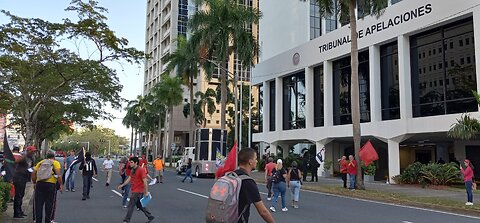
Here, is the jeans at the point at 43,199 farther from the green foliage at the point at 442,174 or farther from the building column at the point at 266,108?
the building column at the point at 266,108

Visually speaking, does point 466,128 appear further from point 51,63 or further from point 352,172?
point 51,63

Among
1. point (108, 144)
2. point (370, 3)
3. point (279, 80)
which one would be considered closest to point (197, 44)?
point (279, 80)

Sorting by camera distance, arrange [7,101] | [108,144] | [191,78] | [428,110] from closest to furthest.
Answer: [428,110] → [7,101] → [191,78] → [108,144]

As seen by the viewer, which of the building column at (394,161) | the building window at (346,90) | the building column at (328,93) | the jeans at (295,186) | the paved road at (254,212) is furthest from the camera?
the building column at (328,93)

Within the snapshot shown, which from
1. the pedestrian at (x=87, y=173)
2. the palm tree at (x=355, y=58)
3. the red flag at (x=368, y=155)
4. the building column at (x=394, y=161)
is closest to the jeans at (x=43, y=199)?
the pedestrian at (x=87, y=173)

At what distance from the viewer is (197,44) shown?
35.5 meters

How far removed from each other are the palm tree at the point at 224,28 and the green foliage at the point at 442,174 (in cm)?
1634

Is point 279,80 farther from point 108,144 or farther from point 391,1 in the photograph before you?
point 108,144

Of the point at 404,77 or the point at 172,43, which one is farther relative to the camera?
the point at 172,43

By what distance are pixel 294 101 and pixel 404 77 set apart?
1409cm

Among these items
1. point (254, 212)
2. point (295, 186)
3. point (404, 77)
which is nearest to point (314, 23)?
point (404, 77)

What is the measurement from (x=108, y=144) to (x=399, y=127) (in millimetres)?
134890

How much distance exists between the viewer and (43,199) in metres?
8.62

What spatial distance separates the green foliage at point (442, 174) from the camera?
70.1ft
